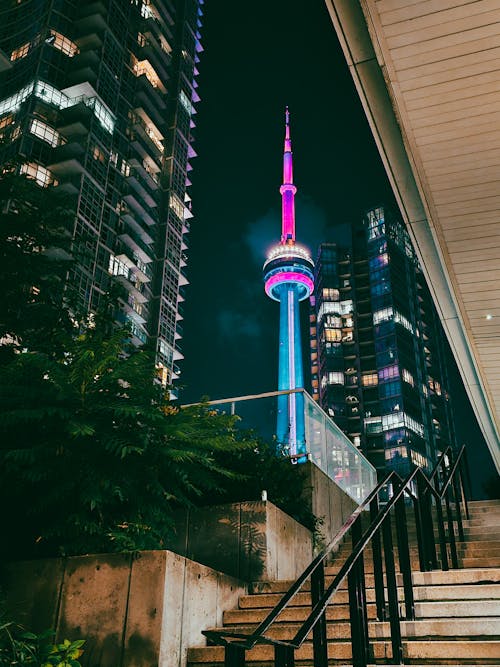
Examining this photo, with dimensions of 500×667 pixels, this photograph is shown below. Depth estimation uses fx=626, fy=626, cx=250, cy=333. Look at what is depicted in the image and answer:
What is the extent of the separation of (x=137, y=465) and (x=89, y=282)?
181ft

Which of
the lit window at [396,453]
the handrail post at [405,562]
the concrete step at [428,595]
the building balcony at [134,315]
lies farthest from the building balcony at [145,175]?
the handrail post at [405,562]

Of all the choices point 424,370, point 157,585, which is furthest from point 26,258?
point 424,370

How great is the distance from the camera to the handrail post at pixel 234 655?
12.3 ft

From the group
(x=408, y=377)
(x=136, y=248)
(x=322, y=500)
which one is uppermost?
(x=136, y=248)

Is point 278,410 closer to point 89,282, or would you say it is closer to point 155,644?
point 155,644

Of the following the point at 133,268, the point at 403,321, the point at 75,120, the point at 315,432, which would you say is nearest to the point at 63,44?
the point at 75,120

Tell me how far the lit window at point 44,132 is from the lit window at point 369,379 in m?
68.7

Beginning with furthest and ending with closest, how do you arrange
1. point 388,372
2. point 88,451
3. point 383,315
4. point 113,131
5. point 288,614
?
point 383,315 → point 388,372 → point 113,131 → point 288,614 → point 88,451

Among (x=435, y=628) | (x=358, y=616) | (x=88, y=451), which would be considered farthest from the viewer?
(x=88, y=451)

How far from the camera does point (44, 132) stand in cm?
6109

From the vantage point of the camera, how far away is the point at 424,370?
383 feet

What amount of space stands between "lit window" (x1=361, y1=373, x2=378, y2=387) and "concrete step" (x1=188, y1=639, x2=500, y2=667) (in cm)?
10627

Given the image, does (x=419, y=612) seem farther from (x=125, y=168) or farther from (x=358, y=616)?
(x=125, y=168)

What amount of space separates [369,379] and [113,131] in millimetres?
62833
